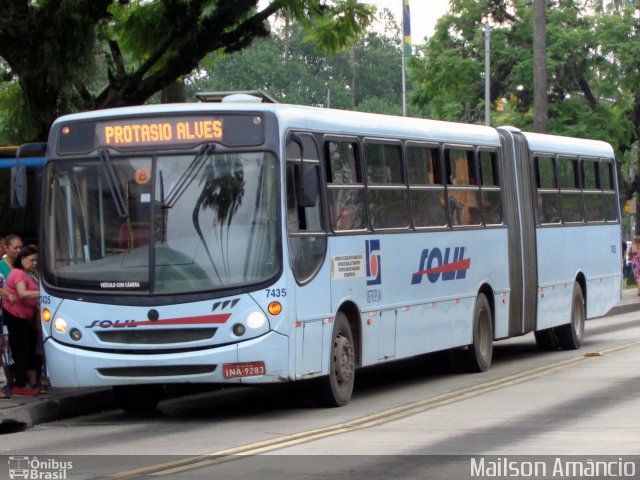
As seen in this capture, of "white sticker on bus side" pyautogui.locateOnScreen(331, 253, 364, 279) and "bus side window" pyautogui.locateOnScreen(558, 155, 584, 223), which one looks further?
"bus side window" pyautogui.locateOnScreen(558, 155, 584, 223)

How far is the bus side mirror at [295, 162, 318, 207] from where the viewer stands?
13.2 meters

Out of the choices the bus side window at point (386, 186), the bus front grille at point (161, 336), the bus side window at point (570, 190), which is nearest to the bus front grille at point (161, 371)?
the bus front grille at point (161, 336)

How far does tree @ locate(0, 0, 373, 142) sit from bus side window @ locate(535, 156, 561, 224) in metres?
3.49

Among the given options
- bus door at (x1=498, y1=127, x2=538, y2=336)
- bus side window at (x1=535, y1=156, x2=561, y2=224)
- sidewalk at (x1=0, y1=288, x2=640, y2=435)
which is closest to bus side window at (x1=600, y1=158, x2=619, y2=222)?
bus side window at (x1=535, y1=156, x2=561, y2=224)

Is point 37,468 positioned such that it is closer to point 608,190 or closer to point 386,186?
point 386,186

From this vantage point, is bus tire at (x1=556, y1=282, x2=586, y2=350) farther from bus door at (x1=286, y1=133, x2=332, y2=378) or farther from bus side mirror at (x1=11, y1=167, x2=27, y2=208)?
bus side mirror at (x1=11, y1=167, x2=27, y2=208)

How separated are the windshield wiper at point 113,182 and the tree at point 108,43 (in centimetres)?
296

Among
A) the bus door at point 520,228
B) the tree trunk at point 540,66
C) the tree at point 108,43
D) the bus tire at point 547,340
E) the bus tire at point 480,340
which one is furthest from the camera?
the tree trunk at point 540,66

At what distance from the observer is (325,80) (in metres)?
93.1

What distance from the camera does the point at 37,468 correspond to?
10.2m

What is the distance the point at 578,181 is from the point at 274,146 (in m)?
10.1

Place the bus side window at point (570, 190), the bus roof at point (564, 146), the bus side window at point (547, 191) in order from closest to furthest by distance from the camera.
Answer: the bus side window at point (547, 191) < the bus roof at point (564, 146) < the bus side window at point (570, 190)

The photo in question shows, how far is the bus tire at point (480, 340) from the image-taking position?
18.0 meters

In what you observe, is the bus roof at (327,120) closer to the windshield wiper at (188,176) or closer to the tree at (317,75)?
the windshield wiper at (188,176)
